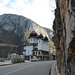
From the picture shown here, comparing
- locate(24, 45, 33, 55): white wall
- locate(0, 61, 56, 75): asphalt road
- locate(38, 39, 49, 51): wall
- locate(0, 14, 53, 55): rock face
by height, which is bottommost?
locate(0, 61, 56, 75): asphalt road

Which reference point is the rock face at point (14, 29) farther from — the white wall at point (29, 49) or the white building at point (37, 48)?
the white building at point (37, 48)

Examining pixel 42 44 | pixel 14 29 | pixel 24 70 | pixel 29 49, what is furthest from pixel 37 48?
pixel 24 70

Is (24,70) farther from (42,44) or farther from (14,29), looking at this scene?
(14,29)

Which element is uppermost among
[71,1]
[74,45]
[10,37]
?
[10,37]

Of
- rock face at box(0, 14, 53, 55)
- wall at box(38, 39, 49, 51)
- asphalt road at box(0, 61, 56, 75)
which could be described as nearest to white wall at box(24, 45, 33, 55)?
wall at box(38, 39, 49, 51)

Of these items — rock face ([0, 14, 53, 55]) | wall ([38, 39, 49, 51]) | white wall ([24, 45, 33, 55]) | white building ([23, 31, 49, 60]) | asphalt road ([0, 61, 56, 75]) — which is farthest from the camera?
rock face ([0, 14, 53, 55])

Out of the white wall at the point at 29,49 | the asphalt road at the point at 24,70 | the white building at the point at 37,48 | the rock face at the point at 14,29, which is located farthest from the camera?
the rock face at the point at 14,29

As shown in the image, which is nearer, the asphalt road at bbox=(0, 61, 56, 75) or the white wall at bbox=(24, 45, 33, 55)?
the asphalt road at bbox=(0, 61, 56, 75)

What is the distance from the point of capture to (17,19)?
124 meters

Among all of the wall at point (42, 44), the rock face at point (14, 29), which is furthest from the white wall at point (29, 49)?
the rock face at point (14, 29)

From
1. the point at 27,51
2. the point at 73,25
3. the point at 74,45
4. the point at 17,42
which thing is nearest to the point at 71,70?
the point at 74,45

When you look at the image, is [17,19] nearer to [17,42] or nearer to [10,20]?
[10,20]

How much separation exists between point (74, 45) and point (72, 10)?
0.83 m

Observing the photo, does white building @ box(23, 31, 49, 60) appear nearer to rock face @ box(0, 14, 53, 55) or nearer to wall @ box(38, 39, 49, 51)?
wall @ box(38, 39, 49, 51)
